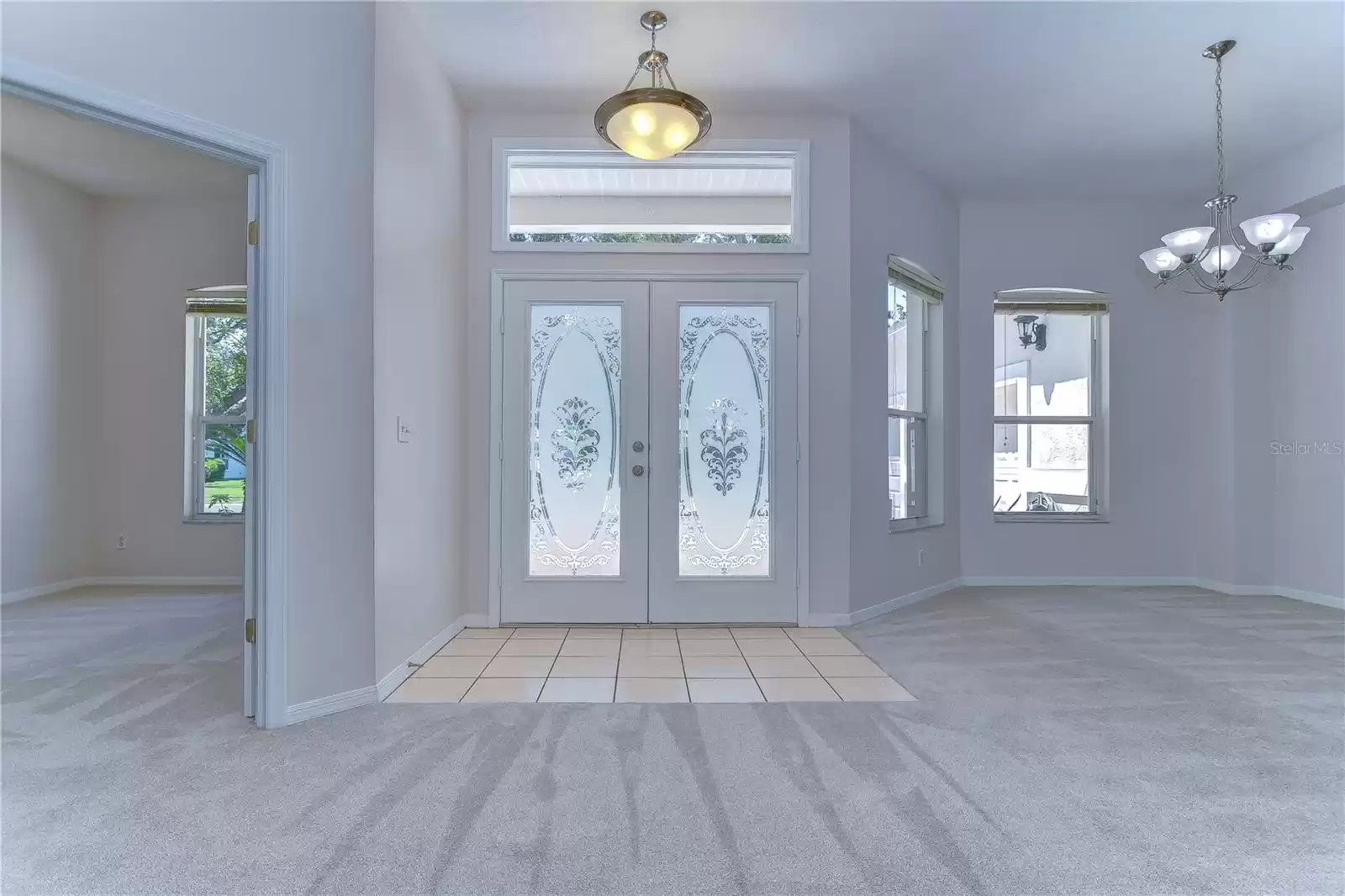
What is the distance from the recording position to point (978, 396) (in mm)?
4953

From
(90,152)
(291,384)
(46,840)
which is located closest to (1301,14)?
(291,384)

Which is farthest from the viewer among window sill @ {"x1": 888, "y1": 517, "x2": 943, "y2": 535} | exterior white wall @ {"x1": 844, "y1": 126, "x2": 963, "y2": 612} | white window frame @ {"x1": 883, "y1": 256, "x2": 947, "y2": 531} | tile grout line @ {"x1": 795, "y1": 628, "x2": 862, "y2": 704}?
white window frame @ {"x1": 883, "y1": 256, "x2": 947, "y2": 531}

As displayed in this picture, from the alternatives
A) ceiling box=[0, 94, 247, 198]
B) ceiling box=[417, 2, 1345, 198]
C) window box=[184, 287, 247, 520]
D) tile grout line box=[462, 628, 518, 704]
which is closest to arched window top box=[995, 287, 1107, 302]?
ceiling box=[417, 2, 1345, 198]

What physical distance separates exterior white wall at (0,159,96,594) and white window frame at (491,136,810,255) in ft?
11.4

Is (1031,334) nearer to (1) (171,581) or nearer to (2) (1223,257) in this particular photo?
(2) (1223,257)

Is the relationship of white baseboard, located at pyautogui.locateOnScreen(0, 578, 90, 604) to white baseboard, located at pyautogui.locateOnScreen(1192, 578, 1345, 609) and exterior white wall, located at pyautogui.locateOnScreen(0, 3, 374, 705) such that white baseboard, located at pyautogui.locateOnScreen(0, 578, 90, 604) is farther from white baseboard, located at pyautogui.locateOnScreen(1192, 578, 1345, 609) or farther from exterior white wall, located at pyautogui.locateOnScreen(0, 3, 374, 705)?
white baseboard, located at pyautogui.locateOnScreen(1192, 578, 1345, 609)

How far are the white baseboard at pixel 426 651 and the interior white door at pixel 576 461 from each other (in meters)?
0.30

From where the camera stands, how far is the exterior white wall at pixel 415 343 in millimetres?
2758

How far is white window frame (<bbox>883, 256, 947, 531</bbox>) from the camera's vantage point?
15.0ft

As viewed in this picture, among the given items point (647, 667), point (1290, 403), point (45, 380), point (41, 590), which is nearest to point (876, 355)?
point (647, 667)

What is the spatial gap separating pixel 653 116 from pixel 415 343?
1.52 meters

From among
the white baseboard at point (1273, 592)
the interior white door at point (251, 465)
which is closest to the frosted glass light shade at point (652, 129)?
the interior white door at point (251, 465)

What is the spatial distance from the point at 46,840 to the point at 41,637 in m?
2.57

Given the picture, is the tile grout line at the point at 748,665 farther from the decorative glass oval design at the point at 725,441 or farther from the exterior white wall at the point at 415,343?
the exterior white wall at the point at 415,343
